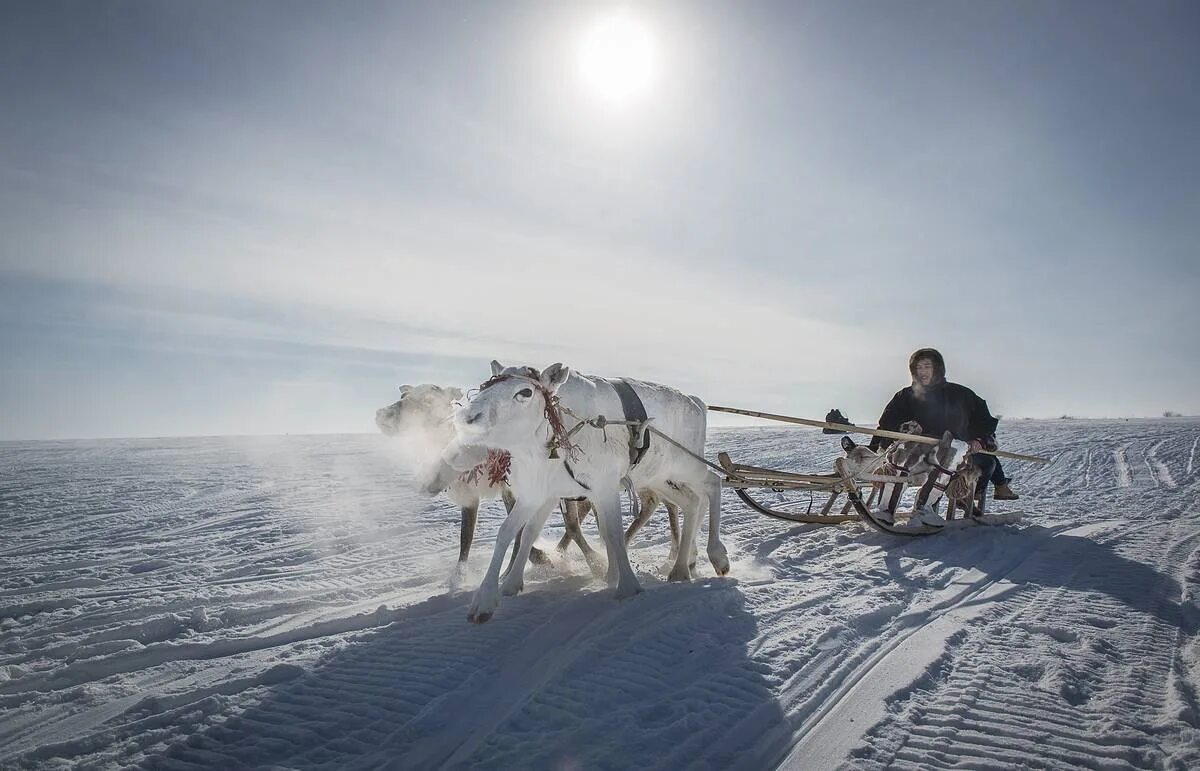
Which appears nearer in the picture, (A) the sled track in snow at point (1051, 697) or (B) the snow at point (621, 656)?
(A) the sled track in snow at point (1051, 697)

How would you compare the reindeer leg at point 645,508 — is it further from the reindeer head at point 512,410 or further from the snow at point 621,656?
the reindeer head at point 512,410

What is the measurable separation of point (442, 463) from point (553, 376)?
7.96ft

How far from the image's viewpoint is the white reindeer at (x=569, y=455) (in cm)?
446

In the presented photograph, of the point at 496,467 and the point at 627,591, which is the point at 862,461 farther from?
the point at 496,467

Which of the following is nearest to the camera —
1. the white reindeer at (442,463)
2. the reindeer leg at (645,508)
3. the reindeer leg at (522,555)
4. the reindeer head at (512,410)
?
the reindeer head at (512,410)

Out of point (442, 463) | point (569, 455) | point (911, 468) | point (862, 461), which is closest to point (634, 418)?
point (569, 455)

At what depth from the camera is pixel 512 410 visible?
14.7ft

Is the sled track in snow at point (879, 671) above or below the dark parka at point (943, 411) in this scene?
below

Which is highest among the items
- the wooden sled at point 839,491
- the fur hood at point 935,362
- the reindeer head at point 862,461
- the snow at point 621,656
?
the fur hood at point 935,362

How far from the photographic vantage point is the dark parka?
29.0ft

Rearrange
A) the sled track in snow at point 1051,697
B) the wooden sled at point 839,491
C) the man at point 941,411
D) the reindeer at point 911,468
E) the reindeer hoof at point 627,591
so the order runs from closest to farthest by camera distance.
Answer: the sled track in snow at point 1051,697, the reindeer hoof at point 627,591, the wooden sled at point 839,491, the reindeer at point 911,468, the man at point 941,411

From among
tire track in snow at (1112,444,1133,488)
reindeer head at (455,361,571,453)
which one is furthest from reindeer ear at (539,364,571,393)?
tire track in snow at (1112,444,1133,488)

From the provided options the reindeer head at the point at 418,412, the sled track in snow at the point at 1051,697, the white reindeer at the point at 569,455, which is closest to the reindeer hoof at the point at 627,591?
the white reindeer at the point at 569,455

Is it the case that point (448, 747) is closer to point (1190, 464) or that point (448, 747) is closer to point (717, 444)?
point (1190, 464)
